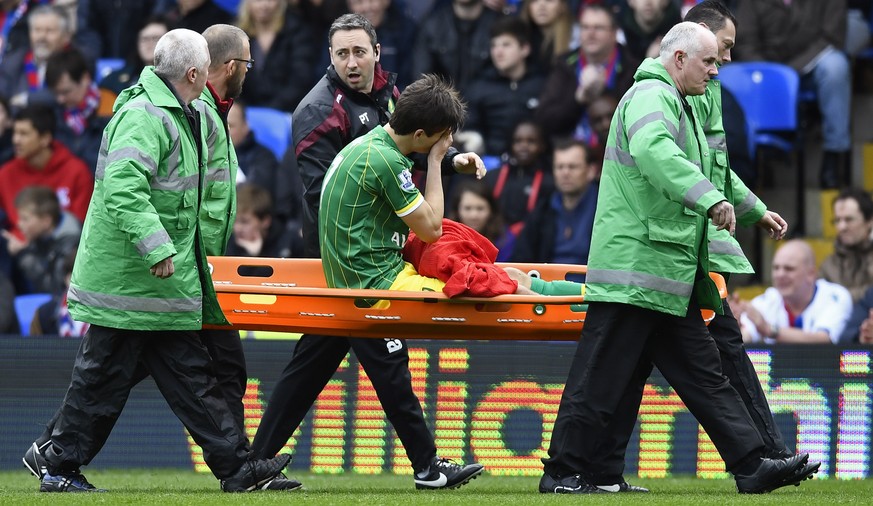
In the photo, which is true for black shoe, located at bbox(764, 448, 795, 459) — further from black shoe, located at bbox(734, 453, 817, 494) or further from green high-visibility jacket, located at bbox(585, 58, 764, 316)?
green high-visibility jacket, located at bbox(585, 58, 764, 316)

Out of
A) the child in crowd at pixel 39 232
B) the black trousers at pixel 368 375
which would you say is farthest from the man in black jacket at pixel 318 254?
the child in crowd at pixel 39 232

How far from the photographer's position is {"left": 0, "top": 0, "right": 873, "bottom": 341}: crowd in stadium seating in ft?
39.9

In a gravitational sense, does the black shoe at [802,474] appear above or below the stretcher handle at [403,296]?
below

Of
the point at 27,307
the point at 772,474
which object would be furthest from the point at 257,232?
the point at 772,474

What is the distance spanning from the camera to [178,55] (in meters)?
7.13

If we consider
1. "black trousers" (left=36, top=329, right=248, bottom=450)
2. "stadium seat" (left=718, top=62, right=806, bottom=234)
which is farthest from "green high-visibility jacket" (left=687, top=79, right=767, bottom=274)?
"stadium seat" (left=718, top=62, right=806, bottom=234)

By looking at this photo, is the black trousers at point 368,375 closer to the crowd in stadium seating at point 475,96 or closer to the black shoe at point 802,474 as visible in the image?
the black shoe at point 802,474

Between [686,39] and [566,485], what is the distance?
6.83ft

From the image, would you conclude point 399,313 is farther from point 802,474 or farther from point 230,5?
point 230,5

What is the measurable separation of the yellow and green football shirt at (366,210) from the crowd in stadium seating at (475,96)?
15.3 feet

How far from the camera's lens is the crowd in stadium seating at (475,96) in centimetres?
1216

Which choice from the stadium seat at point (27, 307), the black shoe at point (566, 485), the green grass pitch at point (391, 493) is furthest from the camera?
the stadium seat at point (27, 307)

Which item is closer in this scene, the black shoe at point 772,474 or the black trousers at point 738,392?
the black shoe at point 772,474

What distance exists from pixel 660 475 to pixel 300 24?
19.5 ft
